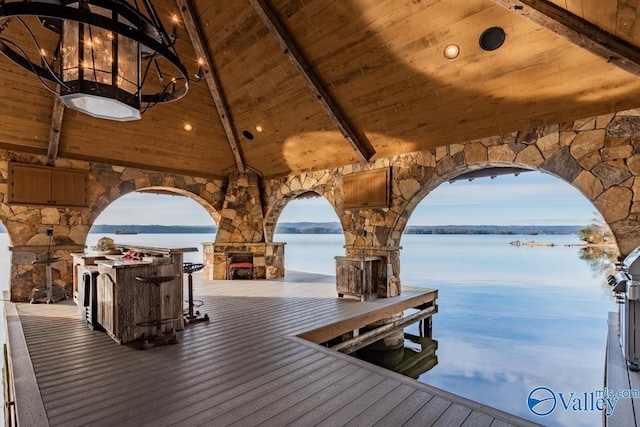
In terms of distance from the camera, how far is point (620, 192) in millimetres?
3918

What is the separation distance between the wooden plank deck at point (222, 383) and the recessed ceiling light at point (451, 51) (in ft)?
12.6

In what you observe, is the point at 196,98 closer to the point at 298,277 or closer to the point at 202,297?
the point at 202,297

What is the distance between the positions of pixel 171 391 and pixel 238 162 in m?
6.50

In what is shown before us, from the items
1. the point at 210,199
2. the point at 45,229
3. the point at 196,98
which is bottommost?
the point at 45,229

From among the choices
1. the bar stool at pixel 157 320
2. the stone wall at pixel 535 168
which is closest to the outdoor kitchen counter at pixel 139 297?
the bar stool at pixel 157 320

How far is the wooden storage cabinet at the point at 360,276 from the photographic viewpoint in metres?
6.13

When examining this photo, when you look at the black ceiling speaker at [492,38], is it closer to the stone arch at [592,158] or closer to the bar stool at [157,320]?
the stone arch at [592,158]

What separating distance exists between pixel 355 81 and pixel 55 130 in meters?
5.40

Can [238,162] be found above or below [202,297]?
above

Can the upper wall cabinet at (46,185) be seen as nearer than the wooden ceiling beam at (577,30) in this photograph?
No

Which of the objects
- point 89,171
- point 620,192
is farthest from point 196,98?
point 620,192

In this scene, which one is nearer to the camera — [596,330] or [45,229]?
[45,229]

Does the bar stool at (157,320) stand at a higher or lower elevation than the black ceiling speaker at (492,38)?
lower

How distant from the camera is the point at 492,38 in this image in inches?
148
